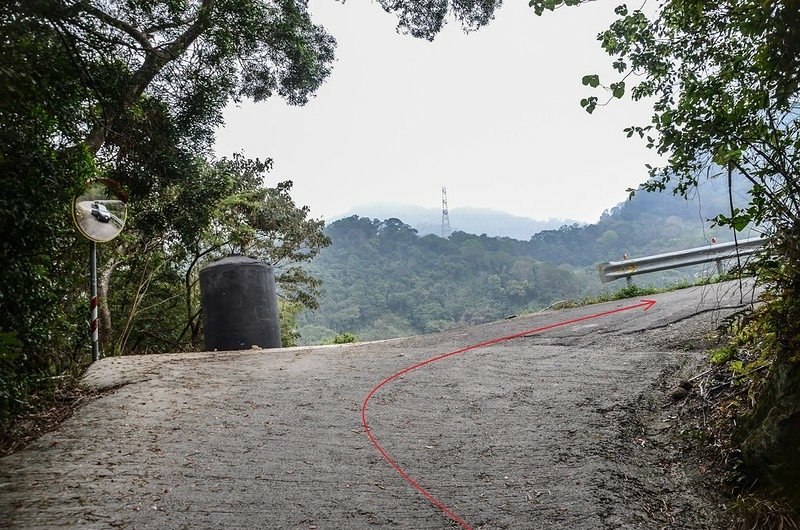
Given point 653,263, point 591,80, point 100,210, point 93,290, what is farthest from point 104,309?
point 591,80

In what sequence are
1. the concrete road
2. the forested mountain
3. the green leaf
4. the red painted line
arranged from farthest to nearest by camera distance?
the forested mountain
the red painted line
the concrete road
the green leaf

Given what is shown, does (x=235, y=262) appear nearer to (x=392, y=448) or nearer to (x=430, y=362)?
(x=430, y=362)

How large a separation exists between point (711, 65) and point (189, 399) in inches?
221

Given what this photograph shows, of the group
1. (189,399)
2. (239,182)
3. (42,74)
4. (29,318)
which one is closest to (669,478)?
(189,399)

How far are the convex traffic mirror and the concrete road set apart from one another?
1725 mm

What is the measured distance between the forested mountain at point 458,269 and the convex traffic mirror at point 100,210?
39548 millimetres

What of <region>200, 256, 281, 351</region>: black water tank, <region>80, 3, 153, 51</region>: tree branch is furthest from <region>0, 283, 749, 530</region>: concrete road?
<region>80, 3, 153, 51</region>: tree branch

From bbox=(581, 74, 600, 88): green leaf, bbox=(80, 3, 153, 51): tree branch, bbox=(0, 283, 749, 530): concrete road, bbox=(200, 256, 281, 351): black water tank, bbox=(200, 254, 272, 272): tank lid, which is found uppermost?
bbox=(80, 3, 153, 51): tree branch

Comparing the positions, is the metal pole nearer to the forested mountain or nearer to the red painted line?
the red painted line

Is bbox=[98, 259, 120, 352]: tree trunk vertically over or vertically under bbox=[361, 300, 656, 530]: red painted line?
over

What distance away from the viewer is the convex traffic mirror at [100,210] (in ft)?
20.0

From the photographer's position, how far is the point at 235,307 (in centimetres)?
1013

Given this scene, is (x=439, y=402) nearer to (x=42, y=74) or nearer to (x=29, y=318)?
(x=29, y=318)

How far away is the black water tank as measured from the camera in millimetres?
10039
